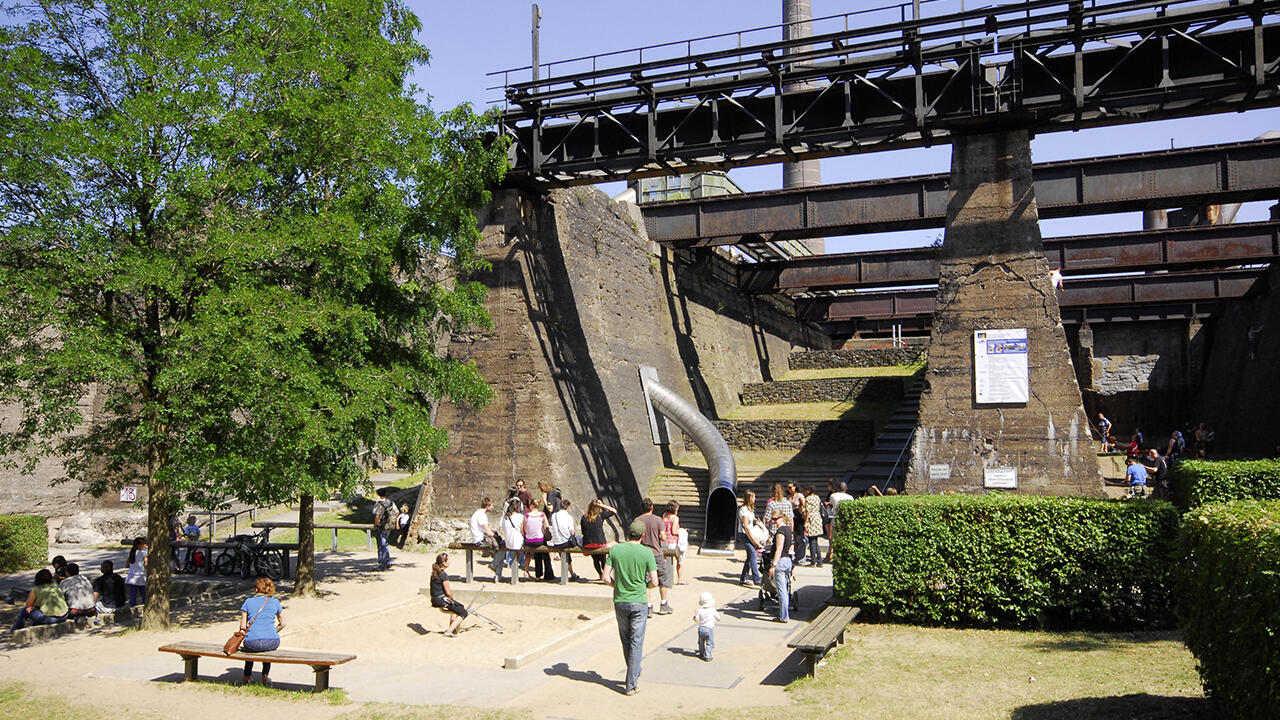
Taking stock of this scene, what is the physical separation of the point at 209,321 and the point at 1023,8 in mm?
11806

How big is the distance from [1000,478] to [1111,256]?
553 inches

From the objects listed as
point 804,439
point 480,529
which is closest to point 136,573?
point 480,529

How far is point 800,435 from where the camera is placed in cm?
2359

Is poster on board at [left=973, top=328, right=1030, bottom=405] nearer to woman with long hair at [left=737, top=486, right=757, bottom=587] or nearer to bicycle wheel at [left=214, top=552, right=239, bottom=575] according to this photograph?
woman with long hair at [left=737, top=486, right=757, bottom=587]

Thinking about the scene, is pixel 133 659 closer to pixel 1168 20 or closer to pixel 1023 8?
pixel 1023 8

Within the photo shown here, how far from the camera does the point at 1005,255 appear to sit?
1404cm

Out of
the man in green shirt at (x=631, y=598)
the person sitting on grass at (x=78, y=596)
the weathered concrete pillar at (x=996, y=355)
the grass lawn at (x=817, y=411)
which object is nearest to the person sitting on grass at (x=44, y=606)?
the person sitting on grass at (x=78, y=596)

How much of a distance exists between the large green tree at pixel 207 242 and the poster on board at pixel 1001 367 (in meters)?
8.10

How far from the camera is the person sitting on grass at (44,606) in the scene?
403 inches

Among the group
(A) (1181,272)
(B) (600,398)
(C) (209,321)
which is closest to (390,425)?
(C) (209,321)

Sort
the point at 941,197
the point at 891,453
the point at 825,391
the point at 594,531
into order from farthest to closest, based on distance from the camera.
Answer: the point at 825,391
the point at 891,453
the point at 941,197
the point at 594,531

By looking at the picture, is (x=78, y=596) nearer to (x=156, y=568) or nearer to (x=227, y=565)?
(x=156, y=568)

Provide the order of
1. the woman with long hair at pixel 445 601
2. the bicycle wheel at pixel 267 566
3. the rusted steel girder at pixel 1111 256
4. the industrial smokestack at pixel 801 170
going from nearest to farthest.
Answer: the woman with long hair at pixel 445 601 → the bicycle wheel at pixel 267 566 → the rusted steel girder at pixel 1111 256 → the industrial smokestack at pixel 801 170

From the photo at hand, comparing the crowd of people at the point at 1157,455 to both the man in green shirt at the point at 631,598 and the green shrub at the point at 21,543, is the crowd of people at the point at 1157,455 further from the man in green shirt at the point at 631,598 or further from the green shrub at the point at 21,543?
the green shrub at the point at 21,543
